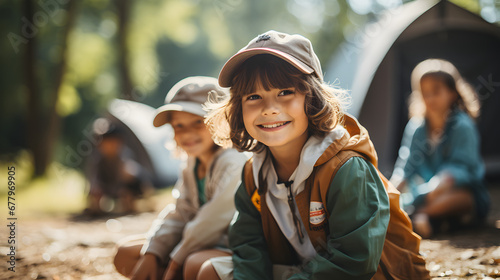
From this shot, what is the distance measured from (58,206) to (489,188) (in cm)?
611

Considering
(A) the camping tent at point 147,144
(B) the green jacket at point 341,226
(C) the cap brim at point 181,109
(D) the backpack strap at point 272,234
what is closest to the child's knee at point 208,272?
(B) the green jacket at point 341,226

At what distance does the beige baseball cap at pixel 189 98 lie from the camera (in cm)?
235

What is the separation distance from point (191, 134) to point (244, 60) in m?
0.76

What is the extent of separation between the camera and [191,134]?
2387 mm

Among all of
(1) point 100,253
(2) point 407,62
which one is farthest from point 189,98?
(2) point 407,62

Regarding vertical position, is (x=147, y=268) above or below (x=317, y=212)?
below

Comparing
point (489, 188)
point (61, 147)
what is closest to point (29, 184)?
point (489, 188)

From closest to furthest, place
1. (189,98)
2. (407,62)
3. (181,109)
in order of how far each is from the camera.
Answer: (181,109) < (189,98) < (407,62)

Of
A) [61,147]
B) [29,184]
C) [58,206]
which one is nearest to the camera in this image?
[58,206]

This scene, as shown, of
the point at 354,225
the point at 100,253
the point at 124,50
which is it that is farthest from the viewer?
the point at 124,50

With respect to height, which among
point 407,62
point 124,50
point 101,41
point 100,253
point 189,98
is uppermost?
point 101,41

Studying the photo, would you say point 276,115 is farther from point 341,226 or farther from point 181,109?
point 181,109

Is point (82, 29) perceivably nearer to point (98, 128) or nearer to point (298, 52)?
point (98, 128)

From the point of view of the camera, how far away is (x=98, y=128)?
685 cm
